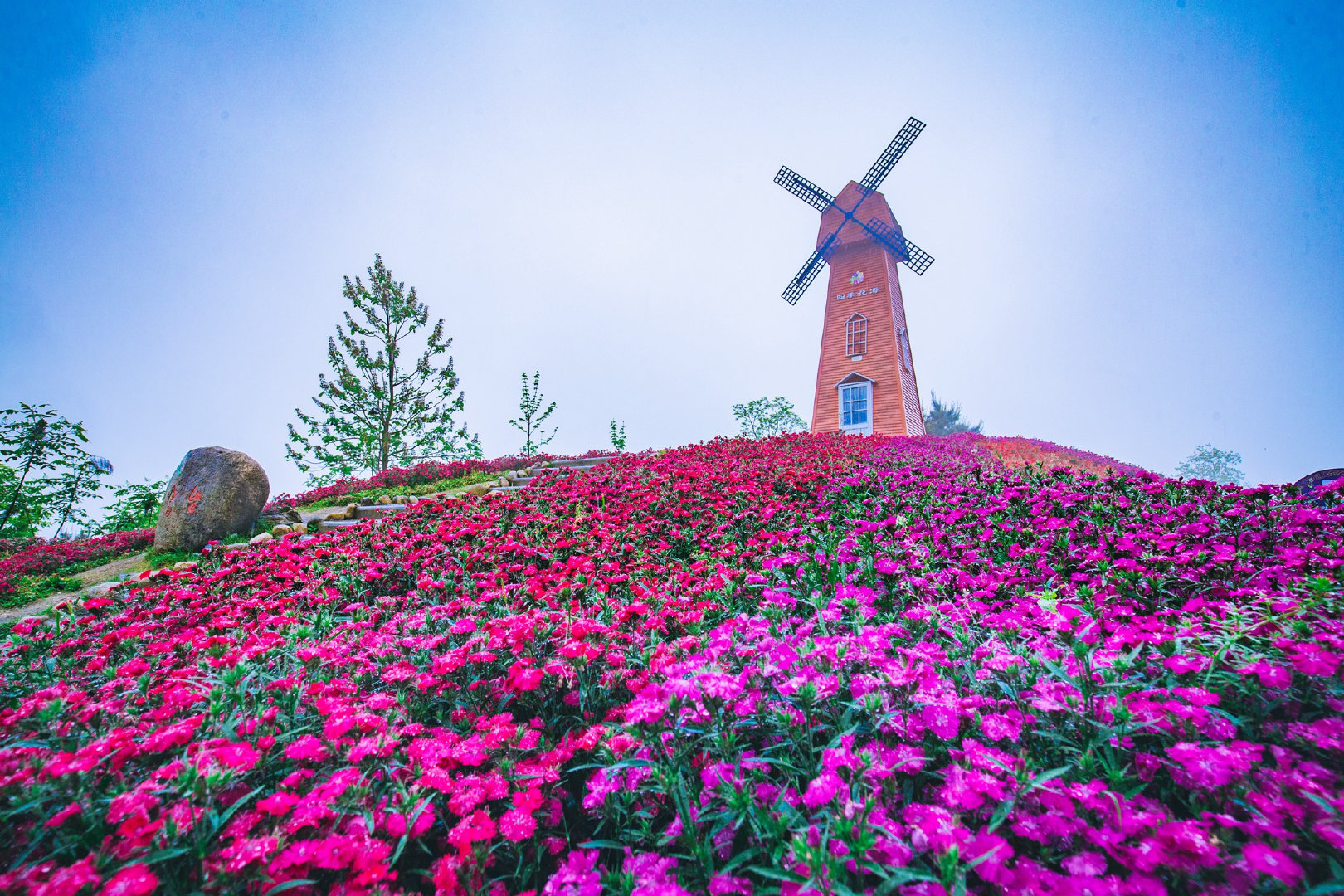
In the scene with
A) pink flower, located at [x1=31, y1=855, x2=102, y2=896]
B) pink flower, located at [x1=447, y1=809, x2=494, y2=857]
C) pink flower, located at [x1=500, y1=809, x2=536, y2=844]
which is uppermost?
pink flower, located at [x1=31, y1=855, x2=102, y2=896]

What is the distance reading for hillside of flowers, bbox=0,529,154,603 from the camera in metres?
8.43

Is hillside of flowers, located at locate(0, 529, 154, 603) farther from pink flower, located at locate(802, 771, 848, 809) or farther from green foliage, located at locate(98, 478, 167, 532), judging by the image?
pink flower, located at locate(802, 771, 848, 809)

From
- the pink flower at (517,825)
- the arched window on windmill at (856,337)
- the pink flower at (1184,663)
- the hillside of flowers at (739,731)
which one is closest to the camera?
the hillside of flowers at (739,731)

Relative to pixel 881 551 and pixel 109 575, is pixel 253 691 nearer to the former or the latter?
pixel 881 551

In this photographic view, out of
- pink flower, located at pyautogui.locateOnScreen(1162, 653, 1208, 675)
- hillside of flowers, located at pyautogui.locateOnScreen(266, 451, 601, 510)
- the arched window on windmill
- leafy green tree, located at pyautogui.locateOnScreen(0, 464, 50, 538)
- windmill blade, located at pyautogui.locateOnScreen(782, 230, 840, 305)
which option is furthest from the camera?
windmill blade, located at pyautogui.locateOnScreen(782, 230, 840, 305)

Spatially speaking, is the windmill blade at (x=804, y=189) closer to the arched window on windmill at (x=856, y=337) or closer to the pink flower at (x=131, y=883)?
the arched window on windmill at (x=856, y=337)

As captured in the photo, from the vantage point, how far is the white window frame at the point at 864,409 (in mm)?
15008

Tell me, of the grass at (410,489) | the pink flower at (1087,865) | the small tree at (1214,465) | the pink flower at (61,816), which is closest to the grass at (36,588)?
the grass at (410,489)

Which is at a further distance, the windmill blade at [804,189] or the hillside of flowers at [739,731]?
the windmill blade at [804,189]

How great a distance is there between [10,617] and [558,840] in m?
9.05

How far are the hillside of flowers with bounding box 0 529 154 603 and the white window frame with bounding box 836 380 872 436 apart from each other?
54.9ft

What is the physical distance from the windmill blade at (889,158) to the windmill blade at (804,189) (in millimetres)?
1428

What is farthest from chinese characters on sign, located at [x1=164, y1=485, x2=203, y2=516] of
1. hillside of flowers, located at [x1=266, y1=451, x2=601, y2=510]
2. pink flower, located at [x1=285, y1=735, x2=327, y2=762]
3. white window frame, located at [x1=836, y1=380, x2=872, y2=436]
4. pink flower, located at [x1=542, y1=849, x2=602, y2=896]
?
white window frame, located at [x1=836, y1=380, x2=872, y2=436]

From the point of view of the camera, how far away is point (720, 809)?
5.08 feet
